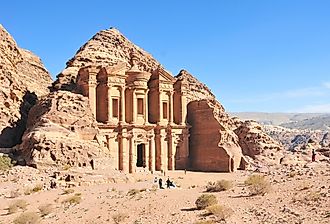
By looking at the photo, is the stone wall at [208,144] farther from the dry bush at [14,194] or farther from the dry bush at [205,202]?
the dry bush at [205,202]

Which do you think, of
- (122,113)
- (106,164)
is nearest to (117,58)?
(122,113)

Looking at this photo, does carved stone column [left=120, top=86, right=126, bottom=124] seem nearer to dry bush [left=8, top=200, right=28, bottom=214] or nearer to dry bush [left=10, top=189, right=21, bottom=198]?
dry bush [left=10, top=189, right=21, bottom=198]

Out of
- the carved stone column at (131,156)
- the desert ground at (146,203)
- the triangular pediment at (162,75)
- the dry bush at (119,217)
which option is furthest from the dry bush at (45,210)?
the triangular pediment at (162,75)

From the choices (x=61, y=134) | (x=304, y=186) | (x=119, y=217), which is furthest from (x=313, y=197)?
(x=61, y=134)

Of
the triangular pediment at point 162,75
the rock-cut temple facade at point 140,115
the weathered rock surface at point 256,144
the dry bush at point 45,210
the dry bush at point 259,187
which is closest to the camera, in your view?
the dry bush at point 259,187

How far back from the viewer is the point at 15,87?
41.8 m

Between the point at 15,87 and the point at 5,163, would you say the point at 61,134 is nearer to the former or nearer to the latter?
the point at 5,163

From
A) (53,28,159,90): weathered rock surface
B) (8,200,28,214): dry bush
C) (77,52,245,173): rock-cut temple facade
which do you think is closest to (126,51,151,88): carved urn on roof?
(77,52,245,173): rock-cut temple facade

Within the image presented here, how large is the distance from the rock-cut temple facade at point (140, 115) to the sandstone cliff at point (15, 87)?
211 inches

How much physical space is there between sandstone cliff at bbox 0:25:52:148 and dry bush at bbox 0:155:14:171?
19.6ft

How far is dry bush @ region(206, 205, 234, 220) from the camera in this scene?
679 inches

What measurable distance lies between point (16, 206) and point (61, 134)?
1279cm

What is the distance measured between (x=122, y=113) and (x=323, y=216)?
94.6 feet

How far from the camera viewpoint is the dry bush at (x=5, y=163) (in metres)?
31.7
